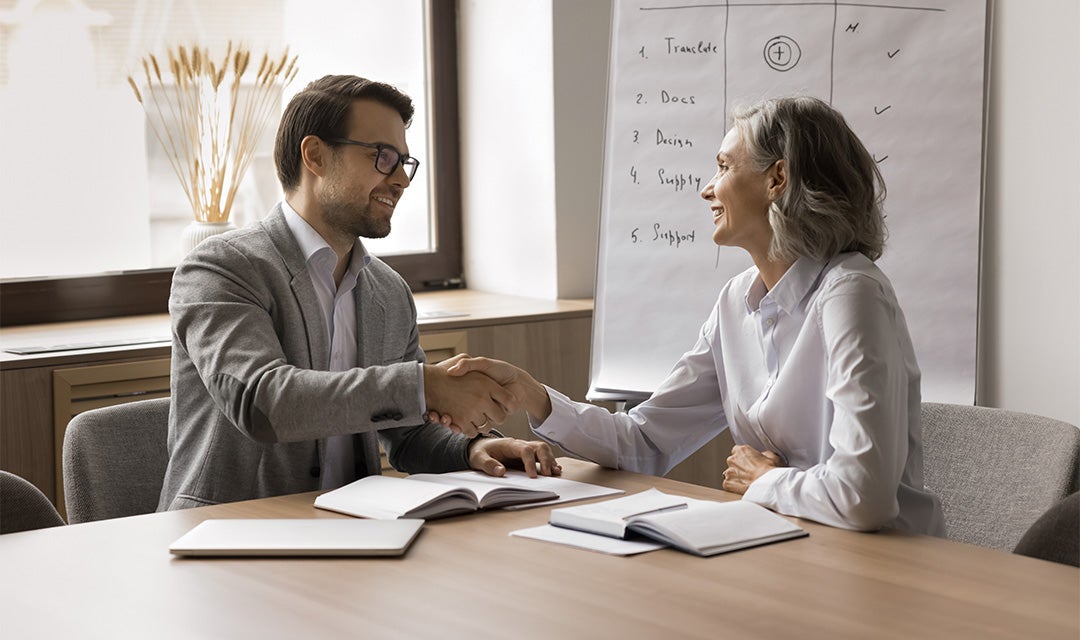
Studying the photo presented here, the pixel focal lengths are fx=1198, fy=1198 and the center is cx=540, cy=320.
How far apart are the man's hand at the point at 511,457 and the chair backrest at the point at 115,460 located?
2.00ft

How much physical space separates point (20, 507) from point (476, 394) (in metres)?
0.76

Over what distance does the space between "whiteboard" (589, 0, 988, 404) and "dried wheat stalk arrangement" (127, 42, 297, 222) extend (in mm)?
1190

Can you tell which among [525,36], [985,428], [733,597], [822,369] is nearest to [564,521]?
[733,597]

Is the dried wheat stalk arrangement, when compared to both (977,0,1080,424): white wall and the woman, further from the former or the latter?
(977,0,1080,424): white wall

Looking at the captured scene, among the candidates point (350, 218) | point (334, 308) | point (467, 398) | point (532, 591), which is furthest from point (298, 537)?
point (350, 218)

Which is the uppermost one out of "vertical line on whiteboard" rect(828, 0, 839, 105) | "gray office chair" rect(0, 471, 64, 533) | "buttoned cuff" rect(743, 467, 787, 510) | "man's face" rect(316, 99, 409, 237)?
"vertical line on whiteboard" rect(828, 0, 839, 105)

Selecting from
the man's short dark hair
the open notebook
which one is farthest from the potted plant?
the open notebook

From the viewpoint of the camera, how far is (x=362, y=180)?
2.43 m

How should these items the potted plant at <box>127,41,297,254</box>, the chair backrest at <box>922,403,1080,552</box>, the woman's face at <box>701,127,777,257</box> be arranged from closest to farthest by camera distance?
the chair backrest at <box>922,403,1080,552</box> → the woman's face at <box>701,127,777,257</box> → the potted plant at <box>127,41,297,254</box>

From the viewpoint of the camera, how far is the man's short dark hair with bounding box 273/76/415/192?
2441mm

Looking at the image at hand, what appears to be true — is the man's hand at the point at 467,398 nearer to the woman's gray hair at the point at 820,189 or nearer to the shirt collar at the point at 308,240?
the shirt collar at the point at 308,240

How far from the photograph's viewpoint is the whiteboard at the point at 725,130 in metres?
2.66

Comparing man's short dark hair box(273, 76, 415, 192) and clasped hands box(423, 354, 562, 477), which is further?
man's short dark hair box(273, 76, 415, 192)

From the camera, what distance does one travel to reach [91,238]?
3414 mm
